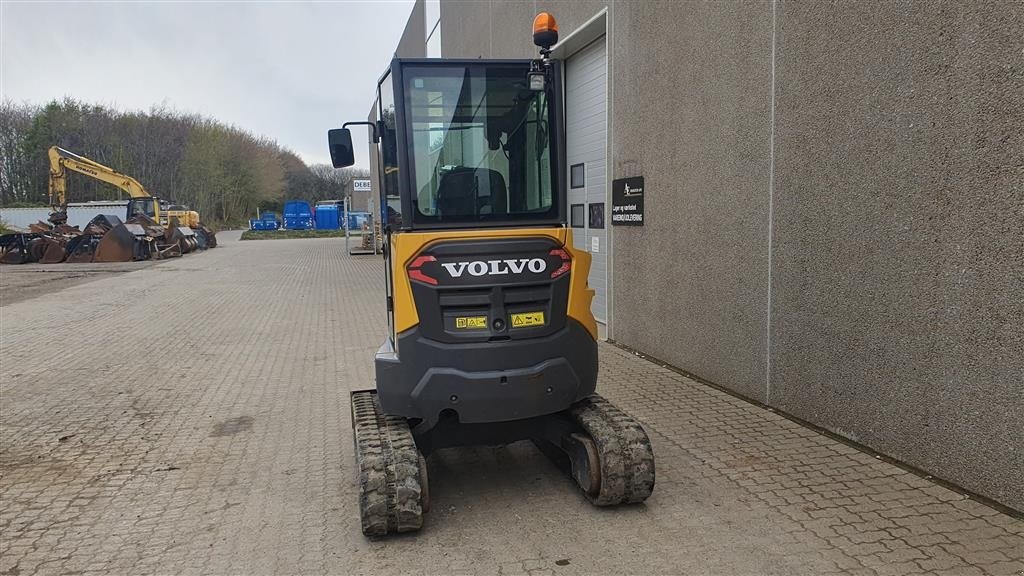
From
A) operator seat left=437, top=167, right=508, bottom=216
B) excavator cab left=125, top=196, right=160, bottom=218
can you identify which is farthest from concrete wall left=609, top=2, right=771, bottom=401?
excavator cab left=125, top=196, right=160, bottom=218

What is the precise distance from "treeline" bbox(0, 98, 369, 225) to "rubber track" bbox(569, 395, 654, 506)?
1971 inches

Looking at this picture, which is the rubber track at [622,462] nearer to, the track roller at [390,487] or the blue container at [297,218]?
the track roller at [390,487]

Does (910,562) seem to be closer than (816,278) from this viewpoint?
Yes

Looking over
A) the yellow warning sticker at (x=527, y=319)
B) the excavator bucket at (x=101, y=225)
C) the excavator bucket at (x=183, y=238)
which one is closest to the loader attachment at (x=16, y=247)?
the excavator bucket at (x=101, y=225)

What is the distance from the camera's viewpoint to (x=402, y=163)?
3824 mm

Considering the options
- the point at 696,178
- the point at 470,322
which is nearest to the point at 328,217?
the point at 696,178

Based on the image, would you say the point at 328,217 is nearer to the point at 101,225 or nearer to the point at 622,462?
the point at 101,225

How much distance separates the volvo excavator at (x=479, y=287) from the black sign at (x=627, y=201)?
3945mm

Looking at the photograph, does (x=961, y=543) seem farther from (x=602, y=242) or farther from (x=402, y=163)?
(x=602, y=242)

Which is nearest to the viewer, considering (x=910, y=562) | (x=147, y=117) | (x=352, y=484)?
(x=910, y=562)

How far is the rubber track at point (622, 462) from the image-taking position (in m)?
3.84


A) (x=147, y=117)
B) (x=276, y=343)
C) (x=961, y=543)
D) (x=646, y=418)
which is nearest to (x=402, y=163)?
(x=646, y=418)

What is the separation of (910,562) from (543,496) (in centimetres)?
197

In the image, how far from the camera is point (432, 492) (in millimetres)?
4348
